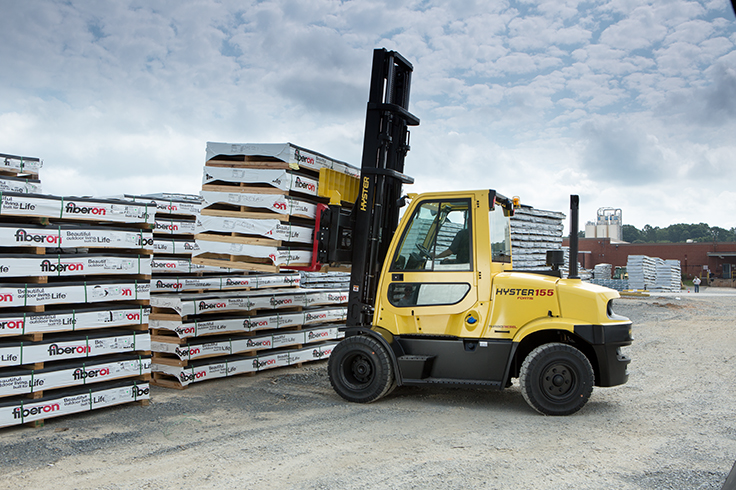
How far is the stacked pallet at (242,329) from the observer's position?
7410 millimetres

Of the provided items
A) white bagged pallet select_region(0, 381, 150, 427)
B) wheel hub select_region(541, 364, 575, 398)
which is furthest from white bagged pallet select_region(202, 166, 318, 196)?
wheel hub select_region(541, 364, 575, 398)

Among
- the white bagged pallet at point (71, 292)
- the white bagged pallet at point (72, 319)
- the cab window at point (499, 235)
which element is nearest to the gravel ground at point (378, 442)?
the white bagged pallet at point (72, 319)

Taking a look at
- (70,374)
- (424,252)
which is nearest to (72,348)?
(70,374)

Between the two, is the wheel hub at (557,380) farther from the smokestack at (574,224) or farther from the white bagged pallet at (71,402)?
the white bagged pallet at (71,402)

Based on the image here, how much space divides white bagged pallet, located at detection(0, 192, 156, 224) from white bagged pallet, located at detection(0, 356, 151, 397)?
4.96ft

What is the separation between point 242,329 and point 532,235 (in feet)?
36.5

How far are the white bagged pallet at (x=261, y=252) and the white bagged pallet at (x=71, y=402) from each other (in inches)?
66.7

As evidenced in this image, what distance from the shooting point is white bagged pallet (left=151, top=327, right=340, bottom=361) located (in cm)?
739

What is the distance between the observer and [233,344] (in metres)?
7.90

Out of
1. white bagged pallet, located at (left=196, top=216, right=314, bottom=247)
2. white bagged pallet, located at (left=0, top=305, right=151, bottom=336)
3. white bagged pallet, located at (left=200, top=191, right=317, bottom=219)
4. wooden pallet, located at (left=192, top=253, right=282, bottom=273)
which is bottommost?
white bagged pallet, located at (left=0, top=305, right=151, bottom=336)

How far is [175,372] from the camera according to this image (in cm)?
732

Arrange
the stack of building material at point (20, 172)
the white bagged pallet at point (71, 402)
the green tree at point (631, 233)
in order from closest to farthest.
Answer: the white bagged pallet at point (71, 402), the stack of building material at point (20, 172), the green tree at point (631, 233)

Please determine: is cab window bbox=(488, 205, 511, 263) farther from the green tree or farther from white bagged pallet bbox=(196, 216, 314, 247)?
the green tree

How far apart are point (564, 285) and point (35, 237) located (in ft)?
17.7
